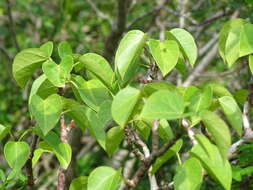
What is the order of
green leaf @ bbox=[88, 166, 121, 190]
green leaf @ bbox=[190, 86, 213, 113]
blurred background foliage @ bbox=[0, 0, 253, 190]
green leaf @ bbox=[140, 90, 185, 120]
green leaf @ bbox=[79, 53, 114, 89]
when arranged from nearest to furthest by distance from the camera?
green leaf @ bbox=[140, 90, 185, 120], green leaf @ bbox=[190, 86, 213, 113], green leaf @ bbox=[88, 166, 121, 190], green leaf @ bbox=[79, 53, 114, 89], blurred background foliage @ bbox=[0, 0, 253, 190]

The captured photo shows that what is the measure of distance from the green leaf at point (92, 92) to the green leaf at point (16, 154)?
188 mm

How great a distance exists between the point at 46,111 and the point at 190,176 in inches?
14.6

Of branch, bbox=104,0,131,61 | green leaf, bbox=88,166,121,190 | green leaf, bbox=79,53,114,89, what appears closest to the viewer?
green leaf, bbox=88,166,121,190

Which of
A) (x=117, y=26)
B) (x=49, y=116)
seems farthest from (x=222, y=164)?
(x=117, y=26)

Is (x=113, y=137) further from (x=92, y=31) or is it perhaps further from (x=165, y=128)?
(x=92, y=31)

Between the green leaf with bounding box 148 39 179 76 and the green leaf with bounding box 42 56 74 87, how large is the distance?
216 millimetres

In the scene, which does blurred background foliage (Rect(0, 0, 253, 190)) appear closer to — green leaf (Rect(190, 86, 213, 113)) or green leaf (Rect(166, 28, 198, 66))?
green leaf (Rect(166, 28, 198, 66))

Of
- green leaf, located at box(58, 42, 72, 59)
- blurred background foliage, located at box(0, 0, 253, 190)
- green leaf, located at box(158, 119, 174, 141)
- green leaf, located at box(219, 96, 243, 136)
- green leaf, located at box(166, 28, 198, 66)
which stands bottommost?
blurred background foliage, located at box(0, 0, 253, 190)

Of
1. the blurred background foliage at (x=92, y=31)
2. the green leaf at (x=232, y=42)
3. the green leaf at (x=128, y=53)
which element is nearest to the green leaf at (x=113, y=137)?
the green leaf at (x=128, y=53)

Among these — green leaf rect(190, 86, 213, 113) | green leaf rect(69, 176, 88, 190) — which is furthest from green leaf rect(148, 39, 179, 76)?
green leaf rect(69, 176, 88, 190)

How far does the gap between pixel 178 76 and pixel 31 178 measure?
2.45m

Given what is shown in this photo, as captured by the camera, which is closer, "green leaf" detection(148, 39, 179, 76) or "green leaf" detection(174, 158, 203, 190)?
"green leaf" detection(174, 158, 203, 190)

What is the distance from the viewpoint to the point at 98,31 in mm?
4656

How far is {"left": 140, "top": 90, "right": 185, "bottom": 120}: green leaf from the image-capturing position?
1023 mm
